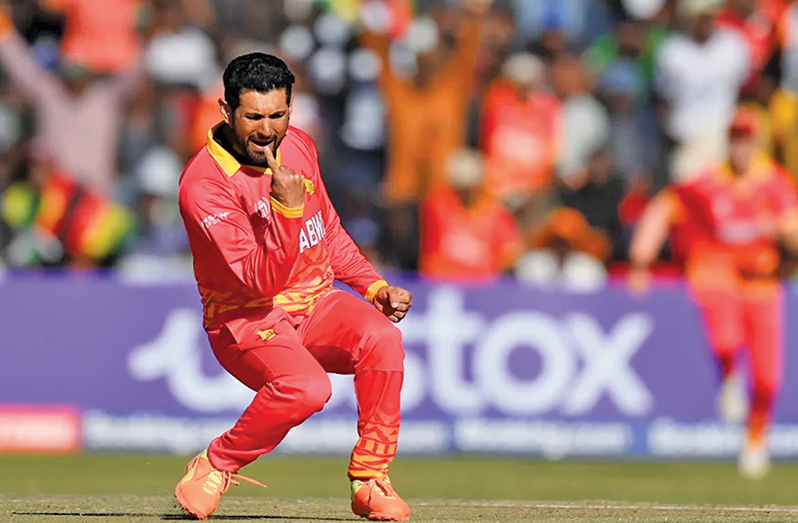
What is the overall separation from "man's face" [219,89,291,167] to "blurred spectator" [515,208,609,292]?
7.48m

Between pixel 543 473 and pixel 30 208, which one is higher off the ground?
pixel 30 208

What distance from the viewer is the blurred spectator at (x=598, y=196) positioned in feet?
47.1

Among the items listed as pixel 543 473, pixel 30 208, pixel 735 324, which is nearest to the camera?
pixel 543 473

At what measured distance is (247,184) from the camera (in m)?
6.98

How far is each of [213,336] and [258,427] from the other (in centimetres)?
49

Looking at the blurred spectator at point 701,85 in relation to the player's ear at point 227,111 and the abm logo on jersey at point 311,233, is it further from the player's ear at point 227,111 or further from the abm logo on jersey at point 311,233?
the player's ear at point 227,111

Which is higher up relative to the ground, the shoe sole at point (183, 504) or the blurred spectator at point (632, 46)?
the blurred spectator at point (632, 46)

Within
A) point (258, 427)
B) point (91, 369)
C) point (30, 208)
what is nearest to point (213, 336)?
point (258, 427)

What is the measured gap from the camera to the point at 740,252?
13.2 metres

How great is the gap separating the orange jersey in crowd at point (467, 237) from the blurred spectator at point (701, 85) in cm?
183

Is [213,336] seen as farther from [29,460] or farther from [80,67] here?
[80,67]

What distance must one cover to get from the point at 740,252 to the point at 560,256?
1696 mm

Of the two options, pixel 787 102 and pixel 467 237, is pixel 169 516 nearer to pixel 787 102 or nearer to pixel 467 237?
pixel 467 237

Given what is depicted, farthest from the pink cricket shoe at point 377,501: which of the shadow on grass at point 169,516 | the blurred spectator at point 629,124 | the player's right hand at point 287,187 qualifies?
the blurred spectator at point 629,124
